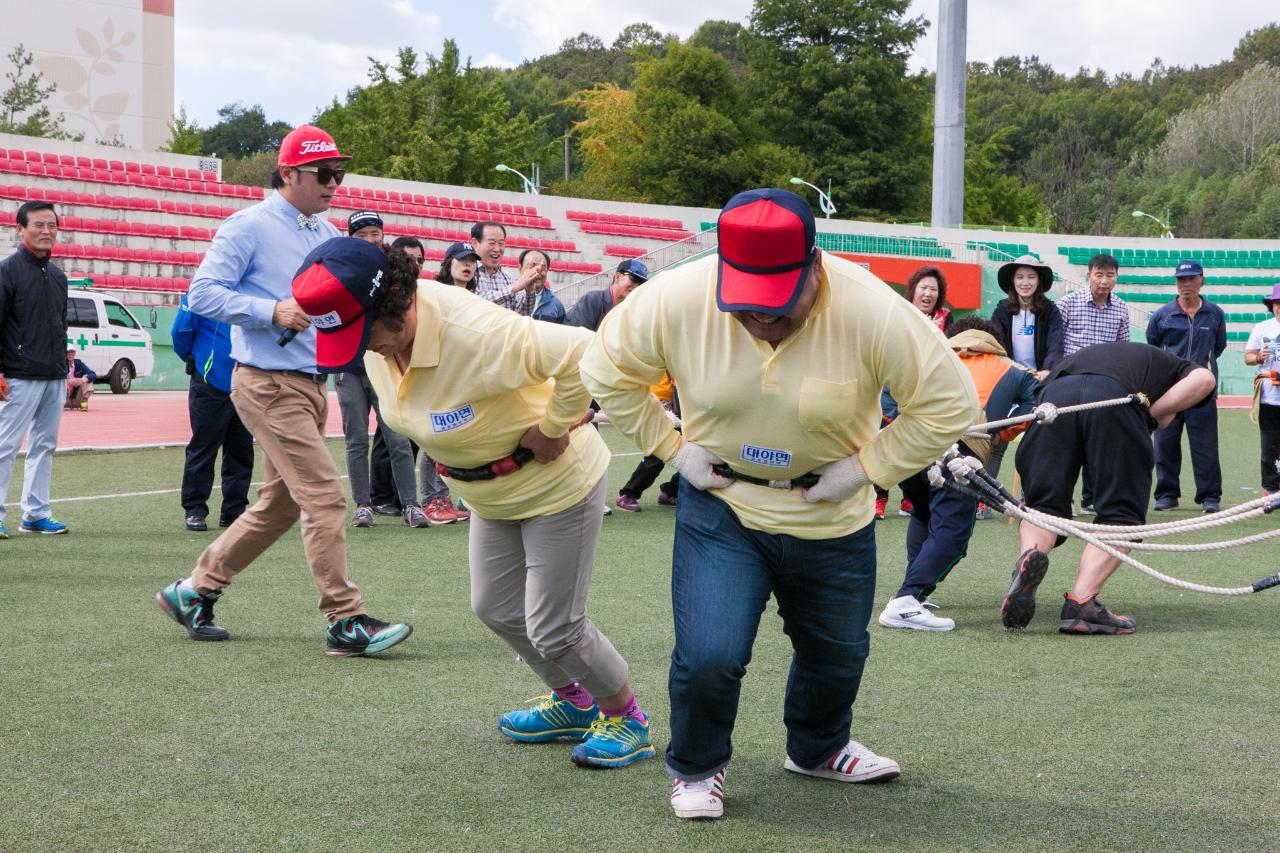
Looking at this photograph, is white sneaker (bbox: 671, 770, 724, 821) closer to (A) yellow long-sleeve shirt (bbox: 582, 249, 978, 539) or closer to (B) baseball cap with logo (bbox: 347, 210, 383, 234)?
(A) yellow long-sleeve shirt (bbox: 582, 249, 978, 539)

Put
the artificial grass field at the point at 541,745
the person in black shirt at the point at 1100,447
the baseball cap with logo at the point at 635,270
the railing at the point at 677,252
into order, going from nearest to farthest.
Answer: the artificial grass field at the point at 541,745 < the person in black shirt at the point at 1100,447 < the baseball cap with logo at the point at 635,270 < the railing at the point at 677,252

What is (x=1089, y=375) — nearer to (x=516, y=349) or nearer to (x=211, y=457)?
(x=516, y=349)

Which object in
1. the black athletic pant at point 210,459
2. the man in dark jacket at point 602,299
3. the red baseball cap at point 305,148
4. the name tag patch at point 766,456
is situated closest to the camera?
the name tag patch at point 766,456

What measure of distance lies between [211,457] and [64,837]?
5.89 meters

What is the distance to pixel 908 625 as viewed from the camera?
611cm

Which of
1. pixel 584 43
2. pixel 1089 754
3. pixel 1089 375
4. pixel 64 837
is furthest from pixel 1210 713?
pixel 584 43

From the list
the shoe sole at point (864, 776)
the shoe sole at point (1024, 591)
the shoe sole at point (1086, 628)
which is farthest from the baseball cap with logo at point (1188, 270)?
the shoe sole at point (864, 776)

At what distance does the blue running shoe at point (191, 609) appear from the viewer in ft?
18.2

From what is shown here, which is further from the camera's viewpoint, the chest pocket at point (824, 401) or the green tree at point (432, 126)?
the green tree at point (432, 126)

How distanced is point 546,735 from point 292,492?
1672 millimetres

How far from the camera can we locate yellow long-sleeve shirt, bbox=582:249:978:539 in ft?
10.7

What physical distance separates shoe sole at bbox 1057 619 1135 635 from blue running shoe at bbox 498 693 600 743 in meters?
2.70

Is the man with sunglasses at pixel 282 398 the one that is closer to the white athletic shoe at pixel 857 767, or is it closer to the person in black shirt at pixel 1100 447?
the white athletic shoe at pixel 857 767

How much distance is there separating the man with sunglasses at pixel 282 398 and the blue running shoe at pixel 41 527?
10.8ft
